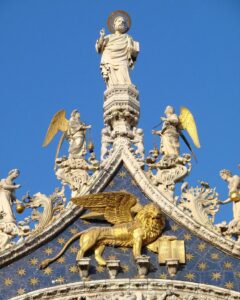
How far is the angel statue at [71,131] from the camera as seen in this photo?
915 inches

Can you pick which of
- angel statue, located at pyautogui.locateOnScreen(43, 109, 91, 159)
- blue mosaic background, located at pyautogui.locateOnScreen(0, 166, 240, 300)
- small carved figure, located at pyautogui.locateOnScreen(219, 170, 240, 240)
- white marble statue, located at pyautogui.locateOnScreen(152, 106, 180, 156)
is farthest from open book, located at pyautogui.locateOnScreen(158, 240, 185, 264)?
angel statue, located at pyautogui.locateOnScreen(43, 109, 91, 159)

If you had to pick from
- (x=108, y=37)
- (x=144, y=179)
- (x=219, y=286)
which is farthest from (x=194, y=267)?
(x=108, y=37)

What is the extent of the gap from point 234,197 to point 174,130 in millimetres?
1816

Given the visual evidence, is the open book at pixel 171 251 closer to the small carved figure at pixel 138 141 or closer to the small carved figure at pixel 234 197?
the small carved figure at pixel 234 197

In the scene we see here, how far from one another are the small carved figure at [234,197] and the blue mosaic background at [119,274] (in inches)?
18.4

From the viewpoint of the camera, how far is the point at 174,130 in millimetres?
23531

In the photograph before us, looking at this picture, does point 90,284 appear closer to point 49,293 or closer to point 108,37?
point 49,293

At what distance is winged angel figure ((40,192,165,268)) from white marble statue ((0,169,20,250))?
0.75m

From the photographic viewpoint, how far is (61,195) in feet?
73.7

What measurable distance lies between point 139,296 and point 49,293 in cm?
133

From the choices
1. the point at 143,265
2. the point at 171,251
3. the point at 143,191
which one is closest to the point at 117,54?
the point at 143,191

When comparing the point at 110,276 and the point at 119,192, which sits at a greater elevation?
the point at 119,192

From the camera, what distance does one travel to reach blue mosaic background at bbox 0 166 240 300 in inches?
836

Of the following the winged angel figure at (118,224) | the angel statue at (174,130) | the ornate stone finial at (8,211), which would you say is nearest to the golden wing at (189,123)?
the angel statue at (174,130)
